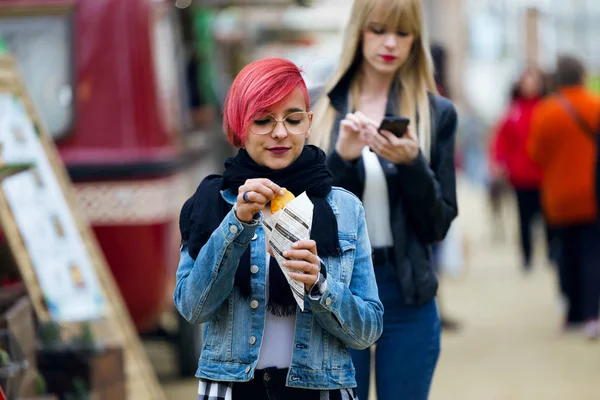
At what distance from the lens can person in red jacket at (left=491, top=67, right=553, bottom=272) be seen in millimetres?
11180

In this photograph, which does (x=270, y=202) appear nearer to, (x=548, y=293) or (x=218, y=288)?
(x=218, y=288)

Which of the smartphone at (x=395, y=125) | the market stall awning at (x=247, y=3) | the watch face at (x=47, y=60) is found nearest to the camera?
the smartphone at (x=395, y=125)

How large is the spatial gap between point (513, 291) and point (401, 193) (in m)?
7.79

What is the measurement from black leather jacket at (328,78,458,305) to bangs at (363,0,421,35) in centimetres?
25

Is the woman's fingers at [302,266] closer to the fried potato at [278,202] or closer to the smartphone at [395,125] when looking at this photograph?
the fried potato at [278,202]

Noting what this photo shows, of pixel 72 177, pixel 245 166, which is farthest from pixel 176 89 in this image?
pixel 245 166

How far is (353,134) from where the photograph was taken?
3.66 m

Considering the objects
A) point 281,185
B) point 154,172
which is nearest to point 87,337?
point 154,172

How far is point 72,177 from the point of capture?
7266mm

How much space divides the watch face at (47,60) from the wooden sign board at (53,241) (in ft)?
5.74

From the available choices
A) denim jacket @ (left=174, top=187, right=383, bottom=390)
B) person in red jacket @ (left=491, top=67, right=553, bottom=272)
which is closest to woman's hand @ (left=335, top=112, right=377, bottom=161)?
denim jacket @ (left=174, top=187, right=383, bottom=390)

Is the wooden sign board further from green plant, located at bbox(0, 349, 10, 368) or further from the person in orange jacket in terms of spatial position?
the person in orange jacket

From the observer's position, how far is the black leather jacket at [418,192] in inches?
146

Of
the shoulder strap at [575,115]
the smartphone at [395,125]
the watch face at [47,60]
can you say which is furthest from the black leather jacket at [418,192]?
the shoulder strap at [575,115]
